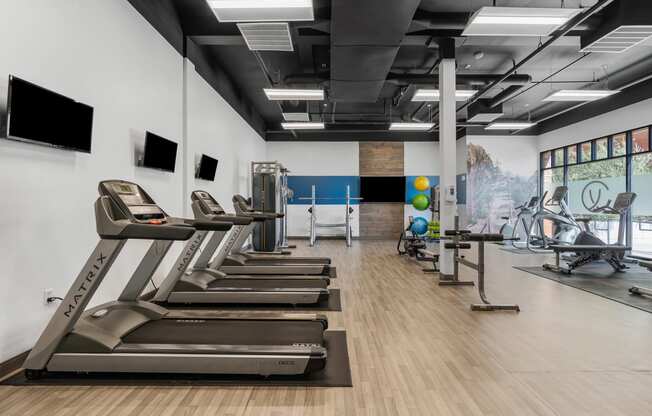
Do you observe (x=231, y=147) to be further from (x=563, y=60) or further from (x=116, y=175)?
(x=563, y=60)

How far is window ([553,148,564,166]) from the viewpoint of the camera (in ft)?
37.7

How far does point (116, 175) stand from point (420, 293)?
387 centimetres

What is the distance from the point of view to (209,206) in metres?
4.60

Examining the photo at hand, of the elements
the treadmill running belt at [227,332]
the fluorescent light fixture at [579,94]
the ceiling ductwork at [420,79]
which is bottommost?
the treadmill running belt at [227,332]

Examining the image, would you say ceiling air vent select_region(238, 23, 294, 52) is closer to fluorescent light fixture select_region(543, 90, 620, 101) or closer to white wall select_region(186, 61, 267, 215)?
white wall select_region(186, 61, 267, 215)

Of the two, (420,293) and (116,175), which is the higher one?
(116,175)

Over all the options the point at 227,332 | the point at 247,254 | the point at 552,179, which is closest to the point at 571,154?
the point at 552,179

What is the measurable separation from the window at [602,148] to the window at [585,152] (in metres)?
0.25

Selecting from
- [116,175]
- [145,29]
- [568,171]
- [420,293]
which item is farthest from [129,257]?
[568,171]

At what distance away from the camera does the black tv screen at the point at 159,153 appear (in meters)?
4.56

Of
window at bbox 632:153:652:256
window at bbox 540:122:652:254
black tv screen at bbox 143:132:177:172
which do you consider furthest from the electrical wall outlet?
window at bbox 632:153:652:256

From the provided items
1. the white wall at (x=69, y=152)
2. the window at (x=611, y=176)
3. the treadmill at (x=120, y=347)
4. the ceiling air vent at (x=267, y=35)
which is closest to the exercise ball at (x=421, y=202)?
the window at (x=611, y=176)

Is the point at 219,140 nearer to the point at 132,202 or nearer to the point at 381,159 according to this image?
the point at 132,202

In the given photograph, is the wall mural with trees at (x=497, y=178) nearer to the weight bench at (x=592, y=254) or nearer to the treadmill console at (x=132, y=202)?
the weight bench at (x=592, y=254)
